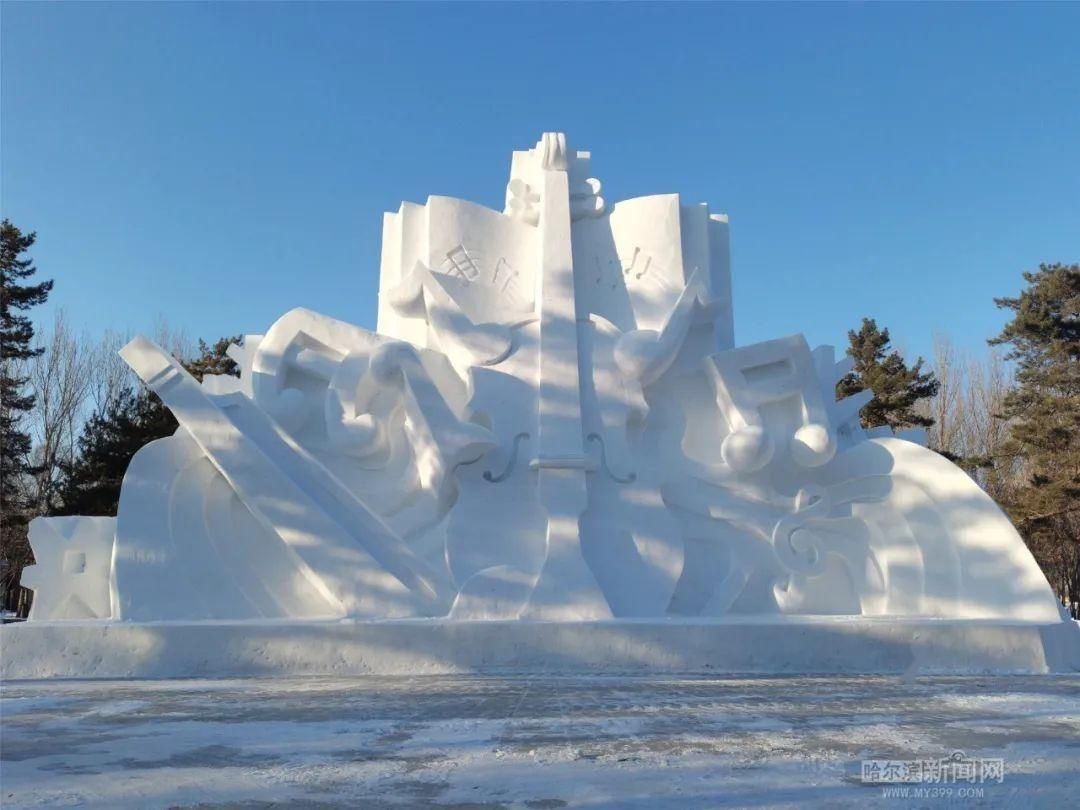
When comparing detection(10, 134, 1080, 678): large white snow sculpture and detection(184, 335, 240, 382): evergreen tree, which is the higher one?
detection(184, 335, 240, 382): evergreen tree

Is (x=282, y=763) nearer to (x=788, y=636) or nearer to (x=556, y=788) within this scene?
(x=556, y=788)

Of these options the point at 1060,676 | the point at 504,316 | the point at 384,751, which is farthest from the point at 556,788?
the point at 504,316

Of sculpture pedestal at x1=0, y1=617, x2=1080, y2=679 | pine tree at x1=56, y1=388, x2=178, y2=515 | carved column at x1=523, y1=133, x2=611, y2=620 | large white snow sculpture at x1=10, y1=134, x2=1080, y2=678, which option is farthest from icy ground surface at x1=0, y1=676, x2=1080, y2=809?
pine tree at x1=56, y1=388, x2=178, y2=515

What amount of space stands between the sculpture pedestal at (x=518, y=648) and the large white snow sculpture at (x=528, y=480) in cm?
36

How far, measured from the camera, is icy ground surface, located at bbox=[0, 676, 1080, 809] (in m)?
2.89

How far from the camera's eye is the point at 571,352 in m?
7.74

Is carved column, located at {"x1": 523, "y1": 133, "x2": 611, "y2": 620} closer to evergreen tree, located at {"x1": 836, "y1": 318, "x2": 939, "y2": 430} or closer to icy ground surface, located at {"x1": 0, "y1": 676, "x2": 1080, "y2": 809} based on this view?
icy ground surface, located at {"x1": 0, "y1": 676, "x2": 1080, "y2": 809}

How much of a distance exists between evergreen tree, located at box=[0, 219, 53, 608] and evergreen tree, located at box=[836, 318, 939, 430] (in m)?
17.2

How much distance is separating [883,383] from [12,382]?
18.4 meters

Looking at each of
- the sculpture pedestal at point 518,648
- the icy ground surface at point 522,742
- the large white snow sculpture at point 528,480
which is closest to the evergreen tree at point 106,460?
the large white snow sculpture at point 528,480

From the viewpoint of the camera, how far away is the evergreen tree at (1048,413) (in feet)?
56.3

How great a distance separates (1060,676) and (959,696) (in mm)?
1606

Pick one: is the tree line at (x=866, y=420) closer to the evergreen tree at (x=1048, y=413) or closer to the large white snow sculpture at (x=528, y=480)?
the evergreen tree at (x=1048, y=413)

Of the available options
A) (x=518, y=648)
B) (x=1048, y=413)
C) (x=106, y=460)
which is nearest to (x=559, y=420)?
(x=518, y=648)
